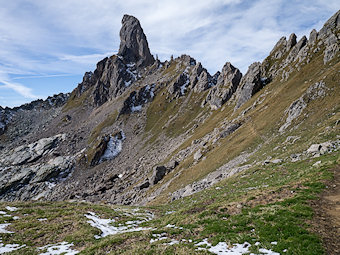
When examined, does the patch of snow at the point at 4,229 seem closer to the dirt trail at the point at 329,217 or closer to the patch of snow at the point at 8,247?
the patch of snow at the point at 8,247

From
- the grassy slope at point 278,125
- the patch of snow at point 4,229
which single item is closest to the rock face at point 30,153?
the grassy slope at point 278,125

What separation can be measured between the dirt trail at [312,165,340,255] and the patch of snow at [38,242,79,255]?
1896 cm

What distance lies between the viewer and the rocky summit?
15555mm

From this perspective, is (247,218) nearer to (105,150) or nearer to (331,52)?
(331,52)

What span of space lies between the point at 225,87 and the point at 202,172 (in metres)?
88.6

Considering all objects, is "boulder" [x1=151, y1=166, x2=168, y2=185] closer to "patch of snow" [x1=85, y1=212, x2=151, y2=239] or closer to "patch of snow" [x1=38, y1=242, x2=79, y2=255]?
"patch of snow" [x1=85, y1=212, x2=151, y2=239]

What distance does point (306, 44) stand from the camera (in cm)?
8900

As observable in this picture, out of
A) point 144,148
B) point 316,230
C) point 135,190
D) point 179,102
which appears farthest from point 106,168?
point 316,230

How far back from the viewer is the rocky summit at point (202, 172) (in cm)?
1555

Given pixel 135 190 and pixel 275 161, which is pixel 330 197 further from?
pixel 135 190

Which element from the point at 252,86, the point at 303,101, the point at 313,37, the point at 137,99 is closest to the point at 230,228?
the point at 303,101

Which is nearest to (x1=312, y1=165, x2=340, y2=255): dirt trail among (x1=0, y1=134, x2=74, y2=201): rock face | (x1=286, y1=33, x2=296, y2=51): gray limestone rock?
(x1=286, y1=33, x2=296, y2=51): gray limestone rock

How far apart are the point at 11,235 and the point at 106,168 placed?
102m

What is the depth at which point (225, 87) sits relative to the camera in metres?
132
